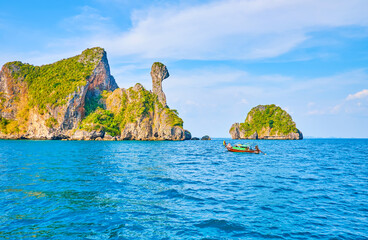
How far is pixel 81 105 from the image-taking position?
131500mm

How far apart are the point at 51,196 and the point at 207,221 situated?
9773 millimetres

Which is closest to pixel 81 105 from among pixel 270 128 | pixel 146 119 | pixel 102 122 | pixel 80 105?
pixel 80 105

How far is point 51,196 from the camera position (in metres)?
13.6

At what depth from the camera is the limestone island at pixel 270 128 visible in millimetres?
177125

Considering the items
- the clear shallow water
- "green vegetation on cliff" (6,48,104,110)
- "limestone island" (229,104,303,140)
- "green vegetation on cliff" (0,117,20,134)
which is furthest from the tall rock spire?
the clear shallow water

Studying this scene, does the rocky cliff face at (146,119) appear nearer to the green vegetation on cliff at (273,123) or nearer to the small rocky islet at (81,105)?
the small rocky islet at (81,105)

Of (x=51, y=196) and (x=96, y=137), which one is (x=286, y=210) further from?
(x=96, y=137)

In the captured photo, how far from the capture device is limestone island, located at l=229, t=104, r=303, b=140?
177m

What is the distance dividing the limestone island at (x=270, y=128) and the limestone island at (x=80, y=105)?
75.8m

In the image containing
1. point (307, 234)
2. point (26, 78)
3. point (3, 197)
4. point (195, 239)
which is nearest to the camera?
point (195, 239)

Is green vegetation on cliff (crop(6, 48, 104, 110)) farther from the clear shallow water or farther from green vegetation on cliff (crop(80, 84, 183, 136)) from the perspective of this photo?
the clear shallow water

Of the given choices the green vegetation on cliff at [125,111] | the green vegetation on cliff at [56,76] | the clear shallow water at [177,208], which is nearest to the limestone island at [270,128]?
the green vegetation on cliff at [125,111]

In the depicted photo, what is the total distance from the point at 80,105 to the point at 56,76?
98.9ft

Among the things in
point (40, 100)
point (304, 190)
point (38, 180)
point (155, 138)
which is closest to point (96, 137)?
point (155, 138)
